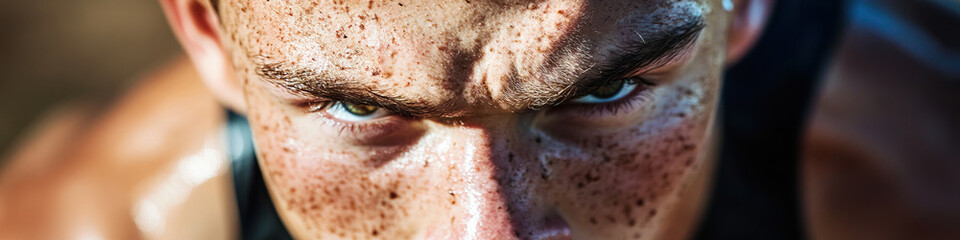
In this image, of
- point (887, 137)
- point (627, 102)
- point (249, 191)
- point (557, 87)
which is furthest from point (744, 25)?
point (249, 191)

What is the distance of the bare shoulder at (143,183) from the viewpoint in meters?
1.54

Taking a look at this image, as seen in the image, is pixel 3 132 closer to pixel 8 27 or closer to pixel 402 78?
pixel 8 27

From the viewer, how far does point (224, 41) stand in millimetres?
928

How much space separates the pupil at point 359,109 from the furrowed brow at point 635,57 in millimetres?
166

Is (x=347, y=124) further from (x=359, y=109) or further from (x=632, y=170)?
(x=632, y=170)

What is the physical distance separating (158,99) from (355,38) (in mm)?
1001

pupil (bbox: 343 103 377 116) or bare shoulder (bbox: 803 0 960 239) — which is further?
bare shoulder (bbox: 803 0 960 239)

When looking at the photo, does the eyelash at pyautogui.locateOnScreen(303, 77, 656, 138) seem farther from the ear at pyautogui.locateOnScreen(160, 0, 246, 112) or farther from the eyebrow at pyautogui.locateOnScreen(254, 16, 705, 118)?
the ear at pyautogui.locateOnScreen(160, 0, 246, 112)

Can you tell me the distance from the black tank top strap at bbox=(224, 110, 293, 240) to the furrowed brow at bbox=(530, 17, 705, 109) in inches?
32.8

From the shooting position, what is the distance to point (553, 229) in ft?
2.71

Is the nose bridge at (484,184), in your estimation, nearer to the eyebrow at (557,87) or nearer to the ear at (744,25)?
the eyebrow at (557,87)

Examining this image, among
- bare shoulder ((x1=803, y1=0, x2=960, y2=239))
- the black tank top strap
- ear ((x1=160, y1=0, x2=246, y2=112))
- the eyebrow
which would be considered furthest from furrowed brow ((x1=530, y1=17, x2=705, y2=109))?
the black tank top strap

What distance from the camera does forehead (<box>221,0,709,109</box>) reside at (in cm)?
72

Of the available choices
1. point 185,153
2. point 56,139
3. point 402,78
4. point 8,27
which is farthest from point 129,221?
point 8,27
